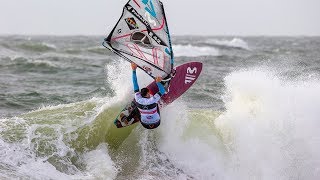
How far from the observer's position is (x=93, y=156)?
27.0 feet

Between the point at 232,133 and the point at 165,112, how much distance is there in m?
1.34

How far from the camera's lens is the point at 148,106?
7816 millimetres

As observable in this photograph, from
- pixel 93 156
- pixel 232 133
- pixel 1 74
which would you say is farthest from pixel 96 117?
pixel 1 74

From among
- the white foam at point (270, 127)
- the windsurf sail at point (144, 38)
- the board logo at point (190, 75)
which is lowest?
the white foam at point (270, 127)

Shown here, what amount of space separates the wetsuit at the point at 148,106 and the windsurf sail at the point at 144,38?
1.60 feet

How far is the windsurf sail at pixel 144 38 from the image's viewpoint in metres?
8.27

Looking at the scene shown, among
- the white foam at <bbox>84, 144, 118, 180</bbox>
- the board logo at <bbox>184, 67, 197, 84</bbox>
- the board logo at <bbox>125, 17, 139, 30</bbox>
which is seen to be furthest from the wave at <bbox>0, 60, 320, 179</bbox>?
the board logo at <bbox>125, 17, 139, 30</bbox>

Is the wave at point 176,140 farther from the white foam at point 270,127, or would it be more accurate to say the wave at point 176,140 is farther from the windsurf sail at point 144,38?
the windsurf sail at point 144,38

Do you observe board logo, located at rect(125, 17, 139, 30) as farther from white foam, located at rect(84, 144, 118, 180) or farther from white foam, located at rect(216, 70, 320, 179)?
white foam, located at rect(216, 70, 320, 179)

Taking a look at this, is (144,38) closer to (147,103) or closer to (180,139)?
(147,103)

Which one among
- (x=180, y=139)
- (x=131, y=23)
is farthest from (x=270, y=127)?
(x=131, y=23)

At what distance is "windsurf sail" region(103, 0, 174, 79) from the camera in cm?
827

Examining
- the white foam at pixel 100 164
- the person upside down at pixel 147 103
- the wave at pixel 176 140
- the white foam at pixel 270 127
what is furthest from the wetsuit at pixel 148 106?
the white foam at pixel 270 127

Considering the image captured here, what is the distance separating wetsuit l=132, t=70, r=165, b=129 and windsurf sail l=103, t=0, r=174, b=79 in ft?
1.60
